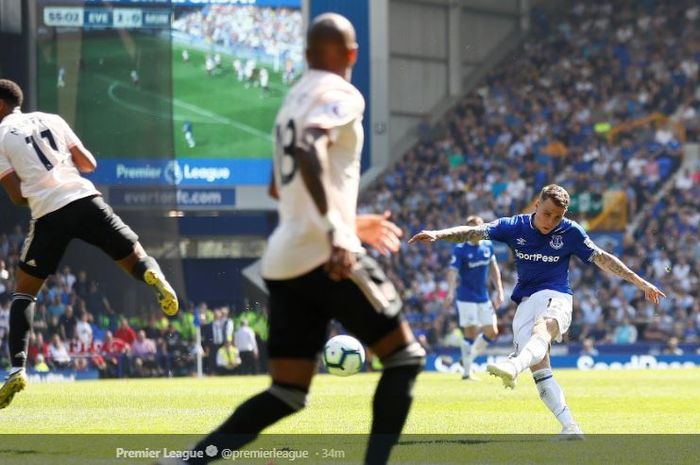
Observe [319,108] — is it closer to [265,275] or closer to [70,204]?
[265,275]

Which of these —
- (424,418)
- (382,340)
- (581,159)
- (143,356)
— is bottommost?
(143,356)

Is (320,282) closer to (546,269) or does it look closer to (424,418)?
(546,269)

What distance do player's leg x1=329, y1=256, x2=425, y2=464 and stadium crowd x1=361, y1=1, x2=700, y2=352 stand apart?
991 inches

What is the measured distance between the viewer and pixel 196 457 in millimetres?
6012

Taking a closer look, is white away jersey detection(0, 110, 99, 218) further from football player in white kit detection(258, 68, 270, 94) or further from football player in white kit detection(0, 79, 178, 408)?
football player in white kit detection(258, 68, 270, 94)

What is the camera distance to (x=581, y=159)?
3928cm

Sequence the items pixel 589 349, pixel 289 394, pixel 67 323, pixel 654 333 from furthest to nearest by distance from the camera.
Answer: pixel 654 333 < pixel 589 349 < pixel 67 323 < pixel 289 394

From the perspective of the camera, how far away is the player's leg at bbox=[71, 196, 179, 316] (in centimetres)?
1075

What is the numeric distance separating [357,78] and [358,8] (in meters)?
1.98

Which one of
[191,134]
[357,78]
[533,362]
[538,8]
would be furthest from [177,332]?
[538,8]

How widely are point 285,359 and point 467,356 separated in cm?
1535

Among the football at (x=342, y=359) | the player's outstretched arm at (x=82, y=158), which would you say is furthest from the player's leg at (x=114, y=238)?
the football at (x=342, y=359)

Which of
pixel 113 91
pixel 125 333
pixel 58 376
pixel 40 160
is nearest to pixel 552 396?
pixel 40 160

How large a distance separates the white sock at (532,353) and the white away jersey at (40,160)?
355 centimetres
